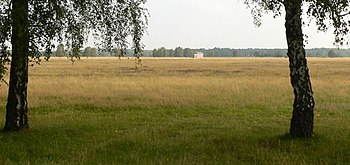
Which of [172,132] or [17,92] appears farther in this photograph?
[172,132]

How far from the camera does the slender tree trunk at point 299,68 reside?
13807 mm

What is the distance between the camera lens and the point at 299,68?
13.8m

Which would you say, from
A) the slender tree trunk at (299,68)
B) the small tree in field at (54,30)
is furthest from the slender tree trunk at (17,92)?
the slender tree trunk at (299,68)

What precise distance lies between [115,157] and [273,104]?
1794 centimetres

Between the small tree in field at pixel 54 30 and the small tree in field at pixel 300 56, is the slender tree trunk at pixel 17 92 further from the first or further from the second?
the small tree in field at pixel 300 56

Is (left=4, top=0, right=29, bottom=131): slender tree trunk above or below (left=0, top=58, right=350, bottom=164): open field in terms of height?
above

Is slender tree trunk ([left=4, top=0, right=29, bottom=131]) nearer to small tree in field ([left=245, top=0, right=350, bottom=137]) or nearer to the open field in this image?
the open field

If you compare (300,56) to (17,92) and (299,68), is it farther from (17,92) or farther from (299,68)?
(17,92)

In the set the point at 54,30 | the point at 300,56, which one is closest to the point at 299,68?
the point at 300,56

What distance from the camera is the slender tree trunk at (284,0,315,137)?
45.3ft

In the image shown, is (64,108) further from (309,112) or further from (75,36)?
(309,112)

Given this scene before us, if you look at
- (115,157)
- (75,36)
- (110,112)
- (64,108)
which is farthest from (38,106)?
(115,157)

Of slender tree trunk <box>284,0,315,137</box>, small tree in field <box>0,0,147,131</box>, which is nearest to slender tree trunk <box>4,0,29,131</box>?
small tree in field <box>0,0,147,131</box>

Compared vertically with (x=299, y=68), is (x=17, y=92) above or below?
below
